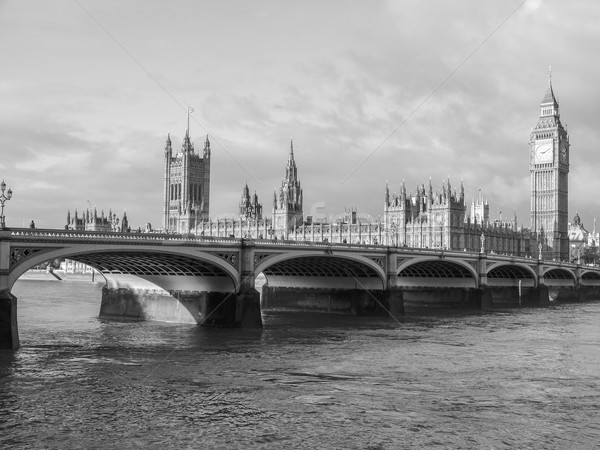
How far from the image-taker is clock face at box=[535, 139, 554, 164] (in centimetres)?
14362

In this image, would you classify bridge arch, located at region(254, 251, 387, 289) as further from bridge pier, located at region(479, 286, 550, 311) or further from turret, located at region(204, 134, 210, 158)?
turret, located at region(204, 134, 210, 158)

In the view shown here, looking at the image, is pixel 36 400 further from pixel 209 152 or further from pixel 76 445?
pixel 209 152

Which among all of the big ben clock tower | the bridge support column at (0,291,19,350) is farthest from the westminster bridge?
the big ben clock tower

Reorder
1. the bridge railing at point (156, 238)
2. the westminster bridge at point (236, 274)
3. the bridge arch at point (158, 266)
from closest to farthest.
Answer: the bridge railing at point (156, 238) < the westminster bridge at point (236, 274) < the bridge arch at point (158, 266)

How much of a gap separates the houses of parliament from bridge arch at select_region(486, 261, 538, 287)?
4435 mm

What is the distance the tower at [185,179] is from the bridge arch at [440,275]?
88017 mm

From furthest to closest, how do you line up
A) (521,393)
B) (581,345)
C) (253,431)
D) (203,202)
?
(203,202), (581,345), (521,393), (253,431)

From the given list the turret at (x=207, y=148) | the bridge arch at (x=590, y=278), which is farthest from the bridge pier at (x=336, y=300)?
the turret at (x=207, y=148)

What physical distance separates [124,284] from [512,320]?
26.9 meters

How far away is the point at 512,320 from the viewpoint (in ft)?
180

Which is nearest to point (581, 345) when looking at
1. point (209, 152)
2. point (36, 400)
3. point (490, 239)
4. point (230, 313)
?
point (230, 313)

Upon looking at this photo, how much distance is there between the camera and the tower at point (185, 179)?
159500 millimetres

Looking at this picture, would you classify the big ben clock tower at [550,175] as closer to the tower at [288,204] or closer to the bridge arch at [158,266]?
the tower at [288,204]

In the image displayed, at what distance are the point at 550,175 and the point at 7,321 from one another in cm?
12727
